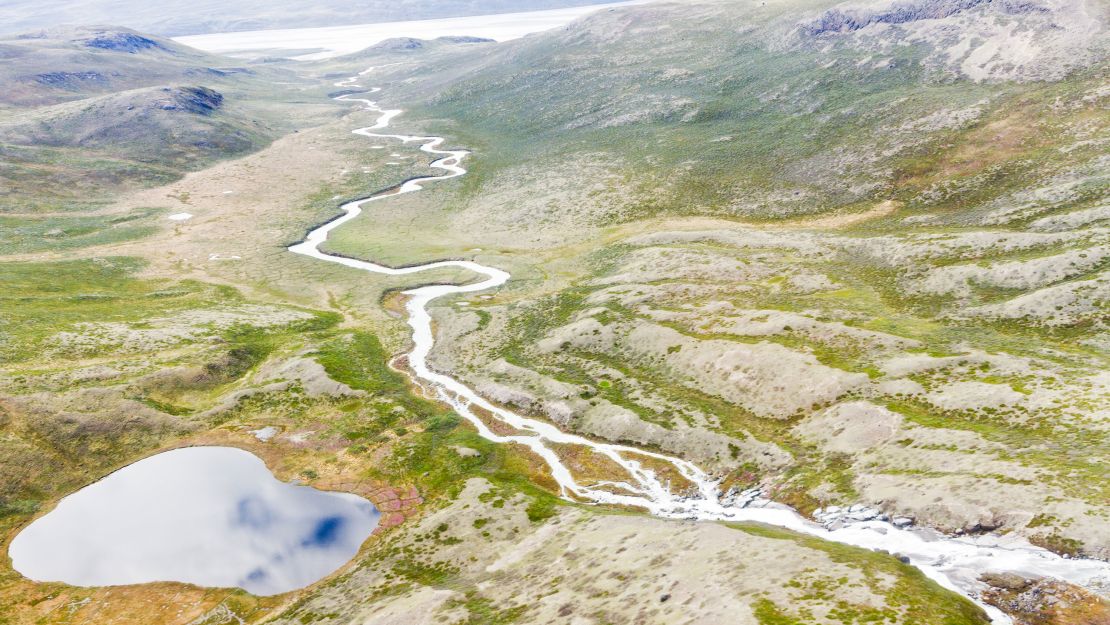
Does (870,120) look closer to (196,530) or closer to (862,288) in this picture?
(862,288)

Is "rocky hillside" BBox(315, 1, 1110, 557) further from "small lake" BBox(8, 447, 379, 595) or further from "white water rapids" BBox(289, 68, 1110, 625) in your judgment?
"small lake" BBox(8, 447, 379, 595)

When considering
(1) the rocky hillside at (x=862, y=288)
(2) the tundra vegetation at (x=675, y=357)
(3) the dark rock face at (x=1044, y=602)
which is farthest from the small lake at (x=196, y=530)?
(3) the dark rock face at (x=1044, y=602)

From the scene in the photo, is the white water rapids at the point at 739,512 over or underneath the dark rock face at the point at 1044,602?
underneath

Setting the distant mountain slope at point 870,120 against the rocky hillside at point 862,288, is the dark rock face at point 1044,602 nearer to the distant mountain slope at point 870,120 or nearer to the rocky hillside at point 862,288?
the rocky hillside at point 862,288

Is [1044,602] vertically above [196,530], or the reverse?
[1044,602]

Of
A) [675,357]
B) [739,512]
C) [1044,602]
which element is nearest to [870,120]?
[675,357]

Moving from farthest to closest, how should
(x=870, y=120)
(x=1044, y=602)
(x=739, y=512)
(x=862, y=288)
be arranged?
(x=870, y=120) < (x=862, y=288) < (x=739, y=512) < (x=1044, y=602)
